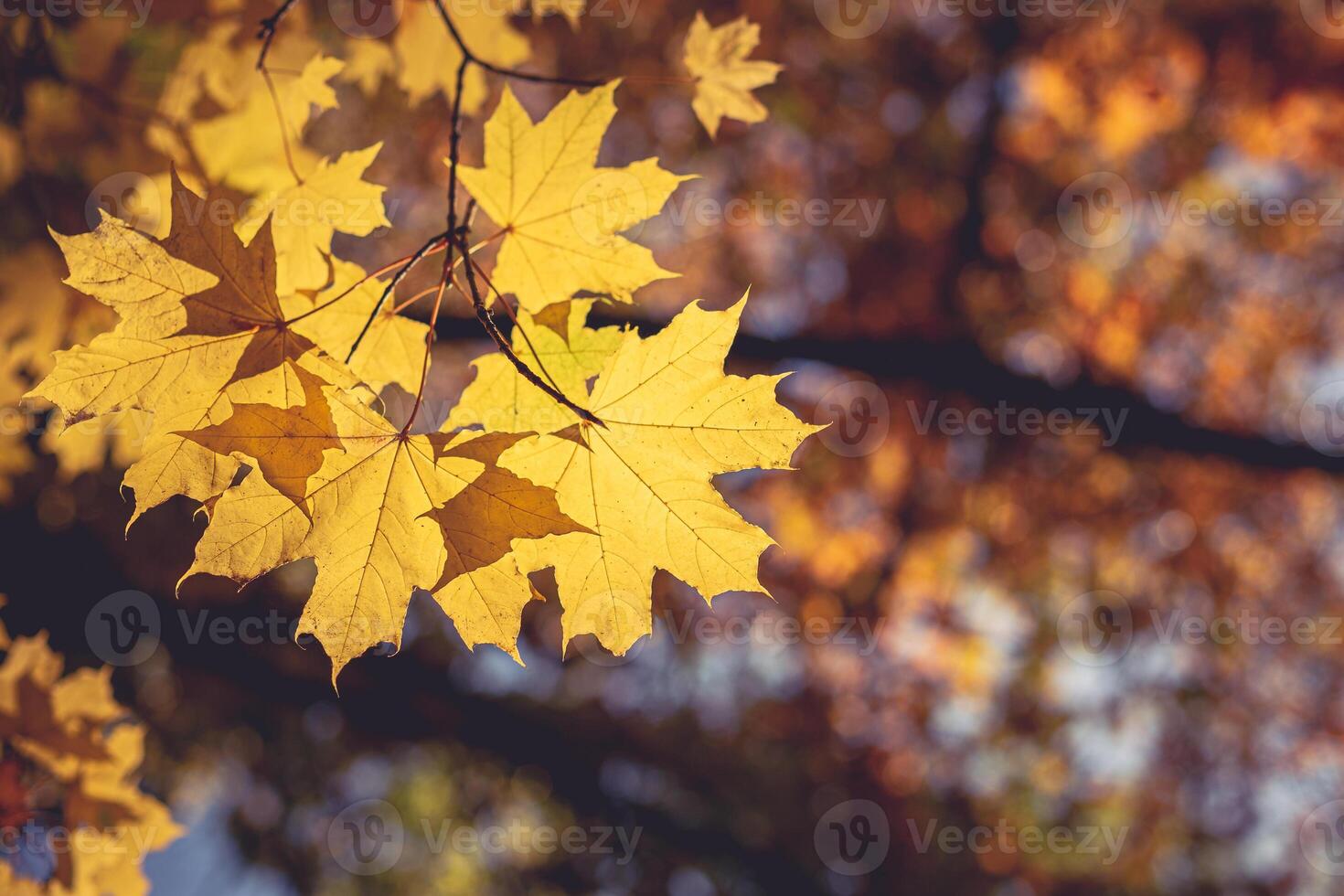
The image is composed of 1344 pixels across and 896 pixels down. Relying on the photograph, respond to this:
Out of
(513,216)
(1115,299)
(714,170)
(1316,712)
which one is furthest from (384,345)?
(1316,712)

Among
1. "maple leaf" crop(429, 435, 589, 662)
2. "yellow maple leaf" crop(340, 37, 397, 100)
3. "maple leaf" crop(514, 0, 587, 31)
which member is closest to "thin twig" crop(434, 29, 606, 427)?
"maple leaf" crop(429, 435, 589, 662)

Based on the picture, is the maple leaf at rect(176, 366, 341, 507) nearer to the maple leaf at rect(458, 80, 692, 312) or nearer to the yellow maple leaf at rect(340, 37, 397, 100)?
the maple leaf at rect(458, 80, 692, 312)

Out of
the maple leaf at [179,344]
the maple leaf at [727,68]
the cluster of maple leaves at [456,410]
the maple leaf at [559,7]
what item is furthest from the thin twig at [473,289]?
the maple leaf at [559,7]

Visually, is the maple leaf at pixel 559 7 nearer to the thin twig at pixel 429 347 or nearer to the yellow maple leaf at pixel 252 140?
the yellow maple leaf at pixel 252 140

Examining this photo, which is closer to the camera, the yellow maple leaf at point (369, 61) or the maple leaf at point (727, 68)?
the maple leaf at point (727, 68)

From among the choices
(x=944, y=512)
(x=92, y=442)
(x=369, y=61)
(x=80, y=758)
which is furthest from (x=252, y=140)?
(x=944, y=512)

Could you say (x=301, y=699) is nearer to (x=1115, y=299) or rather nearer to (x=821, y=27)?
(x=821, y=27)
